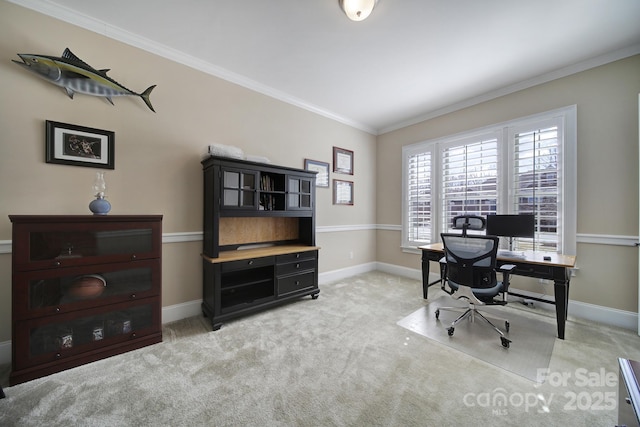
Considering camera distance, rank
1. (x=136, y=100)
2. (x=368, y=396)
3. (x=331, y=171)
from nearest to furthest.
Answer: (x=368, y=396)
(x=136, y=100)
(x=331, y=171)

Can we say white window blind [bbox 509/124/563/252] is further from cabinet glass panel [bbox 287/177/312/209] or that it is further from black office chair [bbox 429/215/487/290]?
cabinet glass panel [bbox 287/177/312/209]

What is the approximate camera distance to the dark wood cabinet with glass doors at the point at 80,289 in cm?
165

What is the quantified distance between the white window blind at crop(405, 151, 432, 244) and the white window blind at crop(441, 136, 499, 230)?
27 cm

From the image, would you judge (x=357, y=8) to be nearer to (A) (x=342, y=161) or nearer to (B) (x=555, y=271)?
(A) (x=342, y=161)

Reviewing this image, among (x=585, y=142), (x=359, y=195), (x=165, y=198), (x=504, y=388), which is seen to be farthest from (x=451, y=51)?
(x=165, y=198)

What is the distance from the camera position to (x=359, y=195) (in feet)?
15.0

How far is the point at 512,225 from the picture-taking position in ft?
9.39

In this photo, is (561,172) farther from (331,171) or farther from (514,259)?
(331,171)

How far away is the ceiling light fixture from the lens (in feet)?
6.05

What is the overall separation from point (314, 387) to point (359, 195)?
136 inches

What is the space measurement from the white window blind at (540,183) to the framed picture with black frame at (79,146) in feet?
15.6

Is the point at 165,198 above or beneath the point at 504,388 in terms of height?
above

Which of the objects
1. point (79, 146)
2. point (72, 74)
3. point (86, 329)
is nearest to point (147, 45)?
point (72, 74)

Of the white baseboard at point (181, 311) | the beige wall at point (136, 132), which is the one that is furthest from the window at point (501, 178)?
the white baseboard at point (181, 311)
